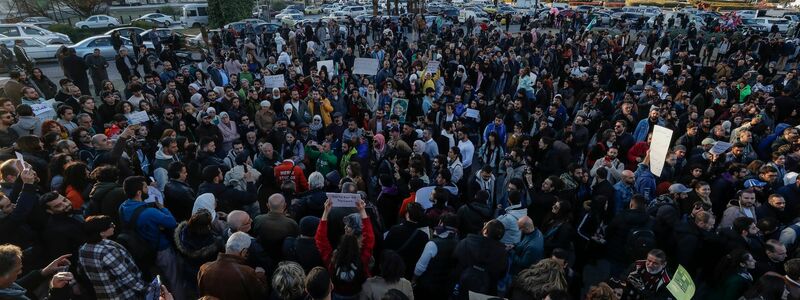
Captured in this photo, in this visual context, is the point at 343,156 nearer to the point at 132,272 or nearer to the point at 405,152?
the point at 405,152

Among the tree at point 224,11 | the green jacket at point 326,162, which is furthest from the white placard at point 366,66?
the tree at point 224,11

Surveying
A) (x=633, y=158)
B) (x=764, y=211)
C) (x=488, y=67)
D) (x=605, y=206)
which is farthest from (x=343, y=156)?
(x=488, y=67)

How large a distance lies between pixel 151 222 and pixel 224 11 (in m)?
30.2

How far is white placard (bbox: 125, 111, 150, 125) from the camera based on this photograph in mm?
7305

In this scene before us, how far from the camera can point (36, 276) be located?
356cm

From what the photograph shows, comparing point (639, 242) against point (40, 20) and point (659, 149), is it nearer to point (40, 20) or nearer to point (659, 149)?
point (659, 149)

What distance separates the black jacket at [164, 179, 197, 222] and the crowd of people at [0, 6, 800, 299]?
0.02 meters

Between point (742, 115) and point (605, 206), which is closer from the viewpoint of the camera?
point (605, 206)

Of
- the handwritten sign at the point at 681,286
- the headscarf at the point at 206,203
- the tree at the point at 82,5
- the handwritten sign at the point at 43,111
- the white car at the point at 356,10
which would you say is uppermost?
the tree at the point at 82,5

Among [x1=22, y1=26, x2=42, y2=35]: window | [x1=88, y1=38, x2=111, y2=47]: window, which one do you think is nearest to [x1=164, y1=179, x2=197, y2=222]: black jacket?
[x1=88, y1=38, x2=111, y2=47]: window

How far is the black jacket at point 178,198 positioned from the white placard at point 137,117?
125 inches

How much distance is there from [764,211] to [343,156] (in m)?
5.53

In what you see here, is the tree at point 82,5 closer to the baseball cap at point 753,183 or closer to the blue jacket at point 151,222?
the blue jacket at point 151,222

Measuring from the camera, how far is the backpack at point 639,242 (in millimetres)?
4168
